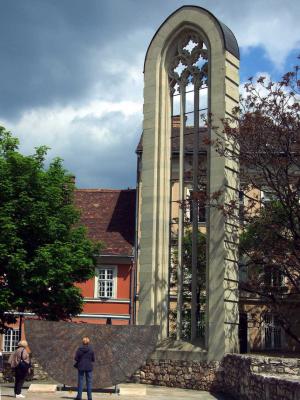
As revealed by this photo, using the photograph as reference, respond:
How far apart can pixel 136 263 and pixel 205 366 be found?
1755 cm

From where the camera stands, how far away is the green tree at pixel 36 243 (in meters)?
23.7

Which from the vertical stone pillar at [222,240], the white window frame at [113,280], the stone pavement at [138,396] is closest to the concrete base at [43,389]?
the stone pavement at [138,396]

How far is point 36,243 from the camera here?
81.5ft

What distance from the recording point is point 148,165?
22828 mm

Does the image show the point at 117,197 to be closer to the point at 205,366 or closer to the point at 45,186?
the point at 45,186

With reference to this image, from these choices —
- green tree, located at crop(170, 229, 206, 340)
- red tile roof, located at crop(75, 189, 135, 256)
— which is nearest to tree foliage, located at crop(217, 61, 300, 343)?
green tree, located at crop(170, 229, 206, 340)

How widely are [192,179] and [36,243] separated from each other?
6806 millimetres

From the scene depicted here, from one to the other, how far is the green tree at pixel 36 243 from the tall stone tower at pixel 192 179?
3904 mm

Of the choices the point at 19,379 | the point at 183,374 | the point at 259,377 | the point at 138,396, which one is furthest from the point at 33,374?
the point at 259,377

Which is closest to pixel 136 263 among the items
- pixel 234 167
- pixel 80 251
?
pixel 80 251

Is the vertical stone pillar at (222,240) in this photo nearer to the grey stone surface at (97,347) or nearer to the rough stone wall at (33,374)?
the grey stone surface at (97,347)

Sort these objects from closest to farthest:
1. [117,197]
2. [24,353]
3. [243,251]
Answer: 1. [24,353]
2. [243,251]
3. [117,197]

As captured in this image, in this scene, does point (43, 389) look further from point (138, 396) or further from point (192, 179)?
point (192, 179)

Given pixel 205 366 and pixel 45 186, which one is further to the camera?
pixel 45 186
